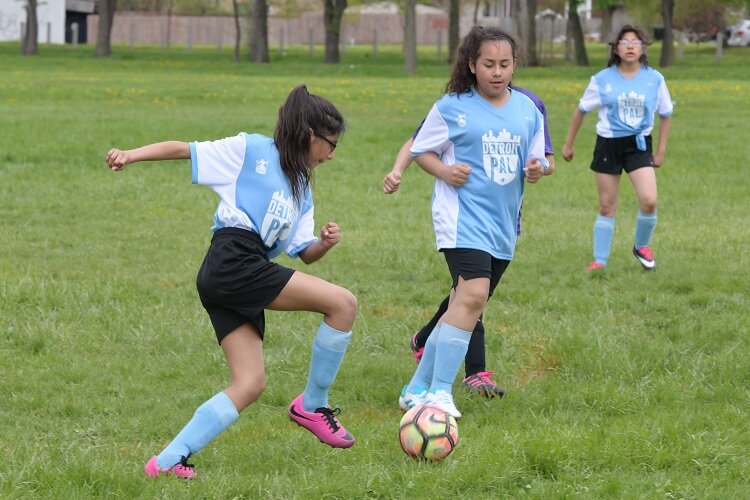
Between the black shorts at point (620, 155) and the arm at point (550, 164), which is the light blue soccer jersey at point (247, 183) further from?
the black shorts at point (620, 155)

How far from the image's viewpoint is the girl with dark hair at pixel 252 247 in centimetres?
473

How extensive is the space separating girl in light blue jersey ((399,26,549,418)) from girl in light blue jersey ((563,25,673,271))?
372cm

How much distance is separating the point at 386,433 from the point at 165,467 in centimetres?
110

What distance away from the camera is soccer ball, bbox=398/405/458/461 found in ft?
15.9

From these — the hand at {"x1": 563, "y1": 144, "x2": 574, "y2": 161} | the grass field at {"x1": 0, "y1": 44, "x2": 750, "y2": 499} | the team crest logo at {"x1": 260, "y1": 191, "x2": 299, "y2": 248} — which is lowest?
the grass field at {"x1": 0, "y1": 44, "x2": 750, "y2": 499}

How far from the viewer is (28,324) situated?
7.42m

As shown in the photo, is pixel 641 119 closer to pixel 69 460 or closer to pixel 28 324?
pixel 28 324

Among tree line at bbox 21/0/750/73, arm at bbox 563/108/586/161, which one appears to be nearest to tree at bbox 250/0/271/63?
tree line at bbox 21/0/750/73

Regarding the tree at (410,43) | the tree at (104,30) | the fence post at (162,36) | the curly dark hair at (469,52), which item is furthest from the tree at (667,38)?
the curly dark hair at (469,52)

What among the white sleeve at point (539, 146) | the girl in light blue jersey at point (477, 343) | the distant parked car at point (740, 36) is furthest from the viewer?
the distant parked car at point (740, 36)

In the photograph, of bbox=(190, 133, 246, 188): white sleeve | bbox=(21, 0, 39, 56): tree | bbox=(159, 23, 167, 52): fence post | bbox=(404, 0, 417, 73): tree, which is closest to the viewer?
bbox=(190, 133, 246, 188): white sleeve

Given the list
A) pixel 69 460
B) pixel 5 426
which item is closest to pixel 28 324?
pixel 5 426

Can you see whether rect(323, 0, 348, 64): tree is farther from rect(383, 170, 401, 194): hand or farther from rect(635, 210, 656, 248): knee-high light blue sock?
rect(383, 170, 401, 194): hand

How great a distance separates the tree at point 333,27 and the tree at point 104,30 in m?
9.41
